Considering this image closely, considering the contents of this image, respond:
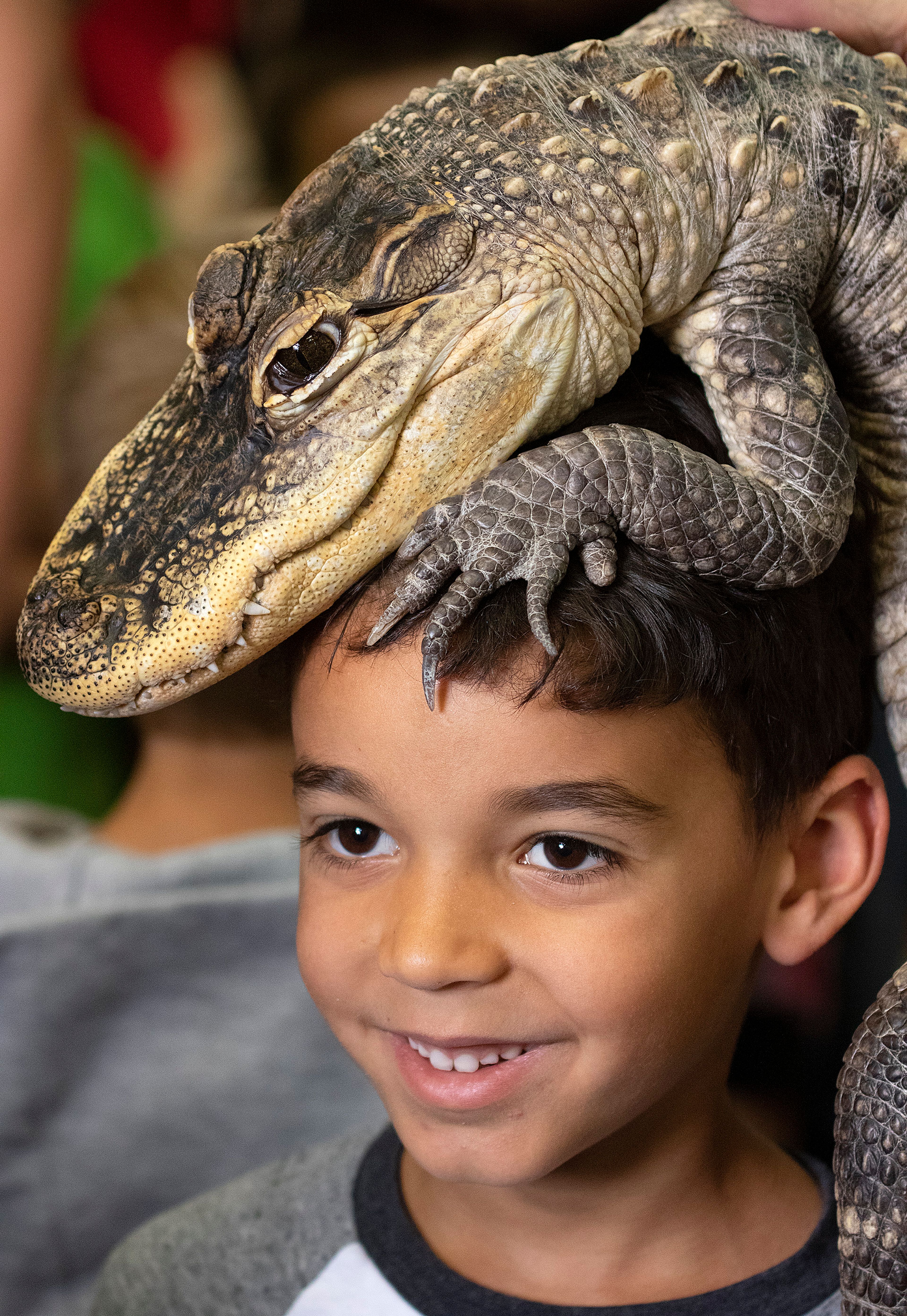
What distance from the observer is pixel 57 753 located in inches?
85.0

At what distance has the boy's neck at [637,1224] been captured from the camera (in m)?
1.00

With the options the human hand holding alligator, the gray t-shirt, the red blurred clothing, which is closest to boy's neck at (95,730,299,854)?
the gray t-shirt

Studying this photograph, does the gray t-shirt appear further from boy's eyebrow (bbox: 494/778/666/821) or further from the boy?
boy's eyebrow (bbox: 494/778/666/821)

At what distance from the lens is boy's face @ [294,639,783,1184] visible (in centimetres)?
85

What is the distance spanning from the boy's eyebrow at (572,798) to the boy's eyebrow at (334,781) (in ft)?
0.35

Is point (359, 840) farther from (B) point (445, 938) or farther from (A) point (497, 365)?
(A) point (497, 365)

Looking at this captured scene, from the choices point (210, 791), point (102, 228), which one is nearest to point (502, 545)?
point (210, 791)

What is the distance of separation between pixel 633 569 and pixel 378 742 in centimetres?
→ 22

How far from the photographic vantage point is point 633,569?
839 millimetres

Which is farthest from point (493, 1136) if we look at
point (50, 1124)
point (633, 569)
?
point (50, 1124)

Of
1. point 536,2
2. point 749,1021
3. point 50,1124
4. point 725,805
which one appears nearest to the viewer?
point 725,805

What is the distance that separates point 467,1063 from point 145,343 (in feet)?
4.03

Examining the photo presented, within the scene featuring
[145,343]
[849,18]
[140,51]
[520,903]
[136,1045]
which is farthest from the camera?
[140,51]

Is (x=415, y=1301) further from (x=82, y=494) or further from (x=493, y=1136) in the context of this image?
(x=82, y=494)
